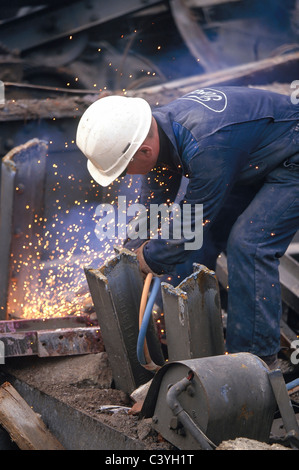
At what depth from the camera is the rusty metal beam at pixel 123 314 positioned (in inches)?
126

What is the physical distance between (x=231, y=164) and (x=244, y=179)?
0.27m

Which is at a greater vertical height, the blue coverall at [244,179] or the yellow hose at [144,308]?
the blue coverall at [244,179]

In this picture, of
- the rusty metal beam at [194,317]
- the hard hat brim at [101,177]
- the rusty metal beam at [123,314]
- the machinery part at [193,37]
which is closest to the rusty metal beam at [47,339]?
the rusty metal beam at [123,314]

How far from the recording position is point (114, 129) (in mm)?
3146

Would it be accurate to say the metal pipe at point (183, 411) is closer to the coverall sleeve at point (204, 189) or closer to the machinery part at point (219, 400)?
the machinery part at point (219, 400)

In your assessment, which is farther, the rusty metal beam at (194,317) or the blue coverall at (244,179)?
the blue coverall at (244,179)

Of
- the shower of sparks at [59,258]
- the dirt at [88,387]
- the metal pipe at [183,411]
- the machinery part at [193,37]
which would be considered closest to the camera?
the metal pipe at [183,411]

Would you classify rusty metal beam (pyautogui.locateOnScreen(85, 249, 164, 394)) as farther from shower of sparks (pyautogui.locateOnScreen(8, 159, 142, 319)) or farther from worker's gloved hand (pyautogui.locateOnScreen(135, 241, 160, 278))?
shower of sparks (pyautogui.locateOnScreen(8, 159, 142, 319))

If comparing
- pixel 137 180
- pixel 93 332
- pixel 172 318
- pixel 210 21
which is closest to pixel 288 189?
pixel 172 318

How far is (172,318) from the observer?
10.1 ft

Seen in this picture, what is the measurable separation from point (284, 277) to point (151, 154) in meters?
1.61

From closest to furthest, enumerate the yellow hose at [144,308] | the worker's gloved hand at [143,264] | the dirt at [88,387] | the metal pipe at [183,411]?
1. the metal pipe at [183,411]
2. the dirt at [88,387]
3. the yellow hose at [144,308]
4. the worker's gloved hand at [143,264]

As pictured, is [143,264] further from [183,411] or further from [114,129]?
[183,411]

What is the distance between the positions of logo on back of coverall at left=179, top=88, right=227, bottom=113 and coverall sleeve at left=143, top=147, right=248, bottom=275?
0.77 ft
